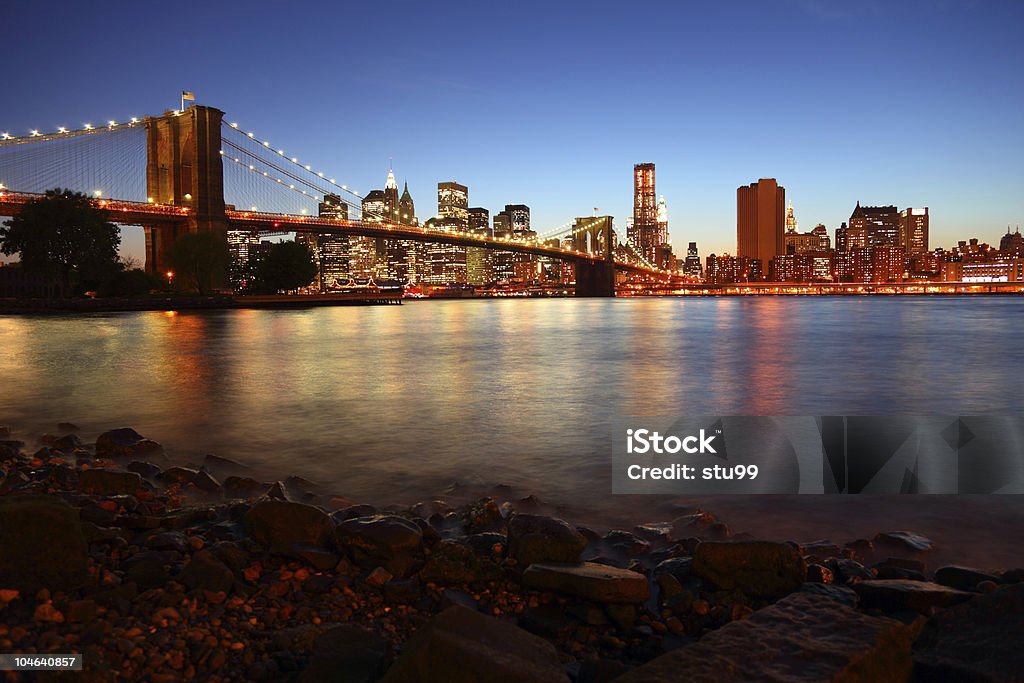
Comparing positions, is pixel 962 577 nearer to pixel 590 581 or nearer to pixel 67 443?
pixel 590 581

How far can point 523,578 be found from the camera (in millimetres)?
3961

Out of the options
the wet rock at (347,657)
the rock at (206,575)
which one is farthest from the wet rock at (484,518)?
the wet rock at (347,657)

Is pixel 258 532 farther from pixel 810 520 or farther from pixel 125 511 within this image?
pixel 810 520

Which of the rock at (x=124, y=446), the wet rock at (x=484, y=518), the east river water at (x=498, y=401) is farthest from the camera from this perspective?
the rock at (x=124, y=446)

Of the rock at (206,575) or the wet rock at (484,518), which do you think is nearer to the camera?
the rock at (206,575)

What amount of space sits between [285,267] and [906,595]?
72.3 metres

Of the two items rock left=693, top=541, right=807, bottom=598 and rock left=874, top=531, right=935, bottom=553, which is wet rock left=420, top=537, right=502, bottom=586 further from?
rock left=874, top=531, right=935, bottom=553

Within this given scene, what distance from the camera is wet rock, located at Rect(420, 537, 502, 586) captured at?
4016 mm

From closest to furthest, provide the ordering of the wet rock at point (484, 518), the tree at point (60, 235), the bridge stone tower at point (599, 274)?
the wet rock at point (484, 518), the tree at point (60, 235), the bridge stone tower at point (599, 274)

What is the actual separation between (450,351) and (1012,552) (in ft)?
68.1

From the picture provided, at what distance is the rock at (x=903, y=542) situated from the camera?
4.96 metres

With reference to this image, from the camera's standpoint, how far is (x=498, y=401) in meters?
13.0

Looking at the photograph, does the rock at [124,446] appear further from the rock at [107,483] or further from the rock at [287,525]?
the rock at [287,525]

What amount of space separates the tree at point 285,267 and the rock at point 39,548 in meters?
70.3
